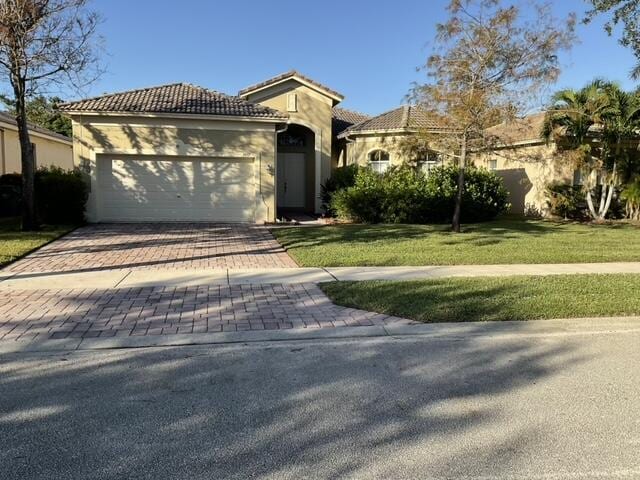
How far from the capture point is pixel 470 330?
629cm

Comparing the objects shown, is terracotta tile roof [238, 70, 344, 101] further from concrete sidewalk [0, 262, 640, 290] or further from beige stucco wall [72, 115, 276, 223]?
concrete sidewalk [0, 262, 640, 290]

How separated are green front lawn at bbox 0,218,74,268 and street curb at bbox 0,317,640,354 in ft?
17.3

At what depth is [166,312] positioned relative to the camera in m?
6.83

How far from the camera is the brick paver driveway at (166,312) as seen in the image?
6.10 m

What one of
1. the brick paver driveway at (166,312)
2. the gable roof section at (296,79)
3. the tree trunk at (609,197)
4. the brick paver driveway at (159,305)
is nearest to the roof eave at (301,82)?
the gable roof section at (296,79)

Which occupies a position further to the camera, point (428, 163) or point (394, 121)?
point (394, 121)

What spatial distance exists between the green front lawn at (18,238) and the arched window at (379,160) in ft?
39.7

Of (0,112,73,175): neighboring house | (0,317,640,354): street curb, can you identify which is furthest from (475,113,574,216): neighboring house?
(0,112,73,175): neighboring house

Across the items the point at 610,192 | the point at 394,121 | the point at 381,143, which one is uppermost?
the point at 394,121

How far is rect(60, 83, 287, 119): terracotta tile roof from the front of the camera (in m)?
17.6

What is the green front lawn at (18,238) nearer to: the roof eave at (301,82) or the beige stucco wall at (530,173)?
the roof eave at (301,82)

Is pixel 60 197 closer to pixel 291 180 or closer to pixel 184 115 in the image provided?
pixel 184 115

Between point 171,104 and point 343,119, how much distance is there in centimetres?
1127

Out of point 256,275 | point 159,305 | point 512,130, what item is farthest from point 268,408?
point 512,130
